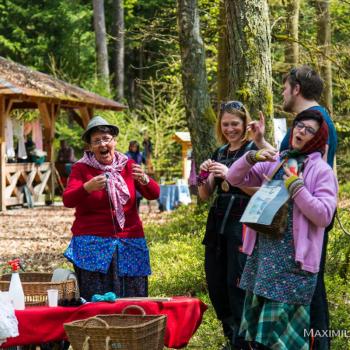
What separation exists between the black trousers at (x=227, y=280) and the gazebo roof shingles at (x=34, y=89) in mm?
13747

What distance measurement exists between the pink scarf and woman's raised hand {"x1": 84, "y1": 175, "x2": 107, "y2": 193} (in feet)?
0.49

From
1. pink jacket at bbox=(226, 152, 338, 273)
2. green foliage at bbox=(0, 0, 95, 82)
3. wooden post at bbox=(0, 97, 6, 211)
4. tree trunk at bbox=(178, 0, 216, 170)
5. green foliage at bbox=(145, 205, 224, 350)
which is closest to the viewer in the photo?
pink jacket at bbox=(226, 152, 338, 273)

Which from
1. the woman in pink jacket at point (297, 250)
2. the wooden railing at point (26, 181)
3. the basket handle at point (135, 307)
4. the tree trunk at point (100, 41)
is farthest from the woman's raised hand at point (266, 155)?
the tree trunk at point (100, 41)

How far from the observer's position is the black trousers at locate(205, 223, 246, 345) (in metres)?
6.09

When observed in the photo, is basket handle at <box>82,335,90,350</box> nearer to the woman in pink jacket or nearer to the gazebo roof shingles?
the woman in pink jacket

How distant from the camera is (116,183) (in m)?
6.37

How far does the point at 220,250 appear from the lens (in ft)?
20.4

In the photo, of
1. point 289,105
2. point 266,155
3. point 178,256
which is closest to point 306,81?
point 289,105

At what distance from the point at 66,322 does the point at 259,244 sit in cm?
138

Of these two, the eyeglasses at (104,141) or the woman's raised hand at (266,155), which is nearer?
the woman's raised hand at (266,155)

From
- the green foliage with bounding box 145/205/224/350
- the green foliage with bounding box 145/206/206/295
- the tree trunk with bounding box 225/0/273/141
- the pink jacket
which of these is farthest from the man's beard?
the green foliage with bounding box 145/206/206/295

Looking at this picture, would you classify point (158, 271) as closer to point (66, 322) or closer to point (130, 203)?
point (130, 203)

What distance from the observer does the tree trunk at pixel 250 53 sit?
26.7ft

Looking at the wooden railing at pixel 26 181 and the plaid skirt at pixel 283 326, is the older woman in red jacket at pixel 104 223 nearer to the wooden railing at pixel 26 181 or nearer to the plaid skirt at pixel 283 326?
the plaid skirt at pixel 283 326
